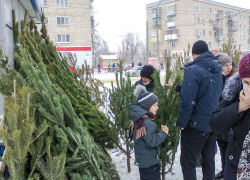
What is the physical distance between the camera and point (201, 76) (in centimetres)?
262

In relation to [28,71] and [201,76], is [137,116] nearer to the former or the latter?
[201,76]

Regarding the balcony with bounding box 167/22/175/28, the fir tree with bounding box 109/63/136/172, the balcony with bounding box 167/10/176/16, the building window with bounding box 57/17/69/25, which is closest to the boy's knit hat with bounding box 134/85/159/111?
the fir tree with bounding box 109/63/136/172

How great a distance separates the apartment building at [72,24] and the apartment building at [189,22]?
2120cm

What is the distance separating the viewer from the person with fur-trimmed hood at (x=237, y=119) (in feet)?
5.18

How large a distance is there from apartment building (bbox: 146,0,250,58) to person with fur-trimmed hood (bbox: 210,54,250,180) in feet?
144

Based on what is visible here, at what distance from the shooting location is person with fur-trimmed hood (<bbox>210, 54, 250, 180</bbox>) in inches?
62.2

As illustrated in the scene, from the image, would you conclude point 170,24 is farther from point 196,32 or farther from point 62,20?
point 62,20

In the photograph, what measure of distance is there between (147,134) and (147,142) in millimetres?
95

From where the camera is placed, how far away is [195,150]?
8.83ft

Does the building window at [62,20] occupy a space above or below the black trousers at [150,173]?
above

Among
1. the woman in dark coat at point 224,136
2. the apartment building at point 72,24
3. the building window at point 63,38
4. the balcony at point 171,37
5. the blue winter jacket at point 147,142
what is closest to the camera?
the blue winter jacket at point 147,142

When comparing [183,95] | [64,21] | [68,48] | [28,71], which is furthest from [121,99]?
[64,21]

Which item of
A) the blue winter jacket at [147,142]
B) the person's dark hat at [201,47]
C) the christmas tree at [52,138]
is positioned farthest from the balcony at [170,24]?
the christmas tree at [52,138]

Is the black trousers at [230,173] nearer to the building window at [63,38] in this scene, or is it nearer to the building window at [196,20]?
the building window at [63,38]
